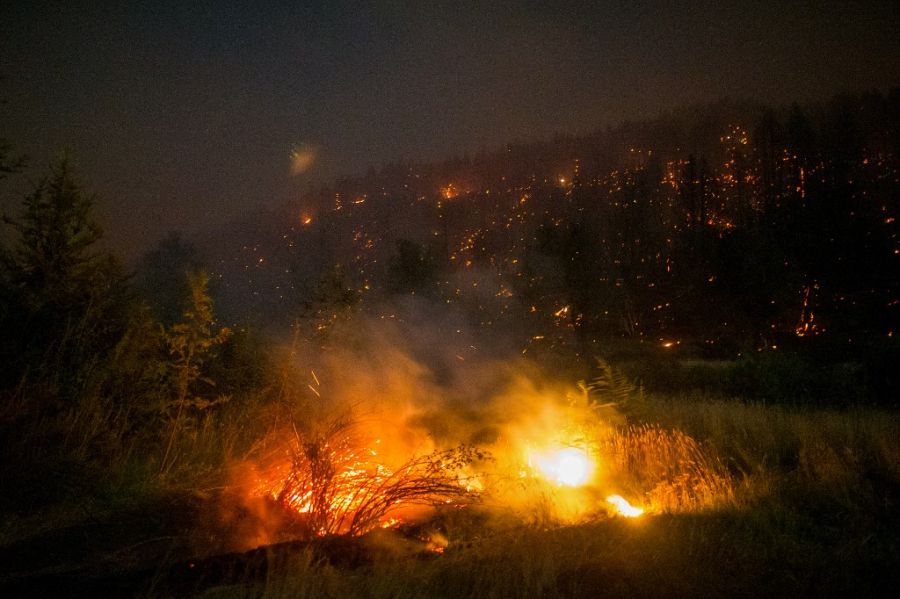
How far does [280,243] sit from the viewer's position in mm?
74688

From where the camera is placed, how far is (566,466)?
313 inches

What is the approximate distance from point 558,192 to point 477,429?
218 feet

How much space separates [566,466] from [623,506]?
1.86 m

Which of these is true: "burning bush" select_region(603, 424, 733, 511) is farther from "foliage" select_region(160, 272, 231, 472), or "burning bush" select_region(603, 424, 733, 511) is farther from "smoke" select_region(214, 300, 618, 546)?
"foliage" select_region(160, 272, 231, 472)

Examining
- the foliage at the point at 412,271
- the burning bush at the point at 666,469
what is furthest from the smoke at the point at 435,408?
the foliage at the point at 412,271

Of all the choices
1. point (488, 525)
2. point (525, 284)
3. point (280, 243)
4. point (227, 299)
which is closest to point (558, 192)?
point (280, 243)

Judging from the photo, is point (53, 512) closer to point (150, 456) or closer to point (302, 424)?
point (150, 456)

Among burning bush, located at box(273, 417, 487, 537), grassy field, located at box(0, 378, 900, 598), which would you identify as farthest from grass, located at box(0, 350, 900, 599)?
burning bush, located at box(273, 417, 487, 537)

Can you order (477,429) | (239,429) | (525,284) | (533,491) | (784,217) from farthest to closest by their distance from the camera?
(784,217) < (525,284) < (477,429) < (239,429) < (533,491)

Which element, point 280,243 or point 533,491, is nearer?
A: point 533,491

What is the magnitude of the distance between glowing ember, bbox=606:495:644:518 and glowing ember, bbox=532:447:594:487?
93 centimetres

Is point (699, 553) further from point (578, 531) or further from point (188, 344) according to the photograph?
point (188, 344)

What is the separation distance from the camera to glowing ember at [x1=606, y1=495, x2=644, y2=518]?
5.85m

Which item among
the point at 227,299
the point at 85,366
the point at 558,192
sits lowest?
the point at 227,299
